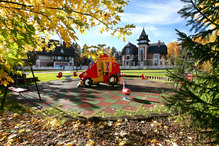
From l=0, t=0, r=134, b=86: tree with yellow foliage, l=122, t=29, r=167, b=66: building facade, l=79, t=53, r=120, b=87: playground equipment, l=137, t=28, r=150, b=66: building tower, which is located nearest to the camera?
l=0, t=0, r=134, b=86: tree with yellow foliage

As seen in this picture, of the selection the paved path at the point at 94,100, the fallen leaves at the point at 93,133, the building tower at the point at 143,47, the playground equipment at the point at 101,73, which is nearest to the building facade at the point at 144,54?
the building tower at the point at 143,47

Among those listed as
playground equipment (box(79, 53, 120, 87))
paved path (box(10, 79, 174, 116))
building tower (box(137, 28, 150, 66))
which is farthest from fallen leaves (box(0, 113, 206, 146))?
building tower (box(137, 28, 150, 66))

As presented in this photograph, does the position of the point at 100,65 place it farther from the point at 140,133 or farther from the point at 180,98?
the point at 180,98

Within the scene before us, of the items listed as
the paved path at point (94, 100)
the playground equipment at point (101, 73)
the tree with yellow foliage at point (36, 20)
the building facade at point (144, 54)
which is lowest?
the paved path at point (94, 100)

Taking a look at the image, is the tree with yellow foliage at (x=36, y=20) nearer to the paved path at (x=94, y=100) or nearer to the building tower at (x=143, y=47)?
the paved path at (x=94, y=100)

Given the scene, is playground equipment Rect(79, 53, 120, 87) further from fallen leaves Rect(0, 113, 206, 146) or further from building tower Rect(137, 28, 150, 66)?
building tower Rect(137, 28, 150, 66)

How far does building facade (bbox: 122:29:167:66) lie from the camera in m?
45.6

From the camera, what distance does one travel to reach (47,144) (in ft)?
6.98

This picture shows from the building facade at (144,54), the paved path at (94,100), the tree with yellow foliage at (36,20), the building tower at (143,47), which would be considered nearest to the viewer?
the tree with yellow foliage at (36,20)

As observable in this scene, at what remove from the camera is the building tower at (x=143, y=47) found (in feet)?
149

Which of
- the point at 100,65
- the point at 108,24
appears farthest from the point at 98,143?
the point at 100,65

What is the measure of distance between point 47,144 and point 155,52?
49307 millimetres

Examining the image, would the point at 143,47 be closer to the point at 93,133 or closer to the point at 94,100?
the point at 94,100

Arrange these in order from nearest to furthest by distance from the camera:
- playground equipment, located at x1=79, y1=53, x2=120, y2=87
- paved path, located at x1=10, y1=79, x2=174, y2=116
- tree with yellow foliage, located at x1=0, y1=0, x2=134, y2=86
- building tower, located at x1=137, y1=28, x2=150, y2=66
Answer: tree with yellow foliage, located at x1=0, y1=0, x2=134, y2=86
paved path, located at x1=10, y1=79, x2=174, y2=116
playground equipment, located at x1=79, y1=53, x2=120, y2=87
building tower, located at x1=137, y1=28, x2=150, y2=66
